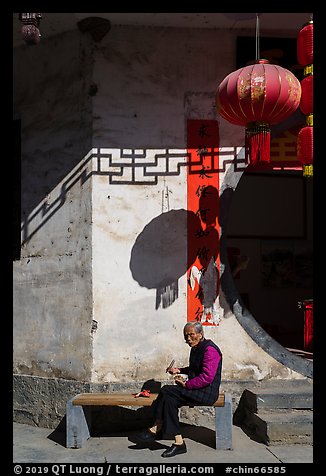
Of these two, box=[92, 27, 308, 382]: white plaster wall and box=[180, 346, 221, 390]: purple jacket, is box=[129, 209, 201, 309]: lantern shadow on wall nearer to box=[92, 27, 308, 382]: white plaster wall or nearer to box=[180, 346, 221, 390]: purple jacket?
box=[92, 27, 308, 382]: white plaster wall

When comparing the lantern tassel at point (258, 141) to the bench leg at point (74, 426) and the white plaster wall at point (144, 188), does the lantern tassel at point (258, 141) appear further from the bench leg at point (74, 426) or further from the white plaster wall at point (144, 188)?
the bench leg at point (74, 426)

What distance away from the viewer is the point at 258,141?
208 inches

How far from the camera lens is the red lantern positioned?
498cm

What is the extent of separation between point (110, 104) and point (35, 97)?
1063 mm

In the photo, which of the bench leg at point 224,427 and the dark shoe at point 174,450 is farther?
the bench leg at point 224,427

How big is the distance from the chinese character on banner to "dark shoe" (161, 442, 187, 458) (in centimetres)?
146

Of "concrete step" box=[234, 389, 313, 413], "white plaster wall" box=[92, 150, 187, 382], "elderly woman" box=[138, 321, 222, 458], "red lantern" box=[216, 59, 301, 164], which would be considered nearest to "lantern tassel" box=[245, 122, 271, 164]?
"red lantern" box=[216, 59, 301, 164]

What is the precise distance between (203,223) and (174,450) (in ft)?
7.89

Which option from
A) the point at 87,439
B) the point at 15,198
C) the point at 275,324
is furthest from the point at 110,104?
the point at 275,324

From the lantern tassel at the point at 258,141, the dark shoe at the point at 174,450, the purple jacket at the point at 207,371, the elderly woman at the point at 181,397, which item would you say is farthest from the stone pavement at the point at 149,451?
the lantern tassel at the point at 258,141

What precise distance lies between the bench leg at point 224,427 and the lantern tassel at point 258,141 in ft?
7.54

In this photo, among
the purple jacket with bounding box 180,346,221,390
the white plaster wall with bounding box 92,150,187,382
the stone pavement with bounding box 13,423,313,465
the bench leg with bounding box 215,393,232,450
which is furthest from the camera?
the white plaster wall with bounding box 92,150,187,382

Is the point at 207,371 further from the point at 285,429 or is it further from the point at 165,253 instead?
the point at 165,253

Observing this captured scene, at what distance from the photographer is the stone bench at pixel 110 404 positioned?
5.45m
